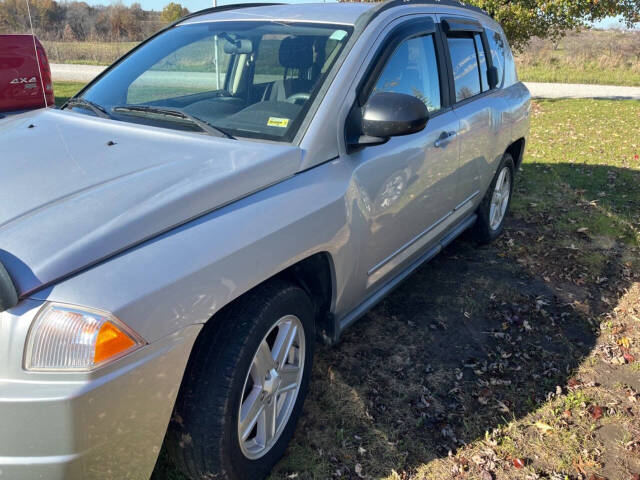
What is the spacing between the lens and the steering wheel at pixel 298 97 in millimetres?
2611

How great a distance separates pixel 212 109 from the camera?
2748mm

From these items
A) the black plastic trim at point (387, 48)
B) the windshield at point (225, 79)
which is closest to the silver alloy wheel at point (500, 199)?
the black plastic trim at point (387, 48)

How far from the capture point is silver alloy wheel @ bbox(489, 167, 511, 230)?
4.90 m

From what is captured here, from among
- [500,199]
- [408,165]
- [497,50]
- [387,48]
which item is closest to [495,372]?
[408,165]

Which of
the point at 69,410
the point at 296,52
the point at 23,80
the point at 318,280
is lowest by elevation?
the point at 318,280

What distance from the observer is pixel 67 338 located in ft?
5.15

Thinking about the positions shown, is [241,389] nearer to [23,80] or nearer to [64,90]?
[23,80]

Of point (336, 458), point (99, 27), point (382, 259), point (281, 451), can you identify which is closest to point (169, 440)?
point (281, 451)

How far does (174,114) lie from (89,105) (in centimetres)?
59

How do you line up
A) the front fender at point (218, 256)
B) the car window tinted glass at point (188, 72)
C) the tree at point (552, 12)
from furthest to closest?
the tree at point (552, 12) < the car window tinted glass at point (188, 72) < the front fender at point (218, 256)

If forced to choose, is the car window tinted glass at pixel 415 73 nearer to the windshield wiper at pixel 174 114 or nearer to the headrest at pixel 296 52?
the headrest at pixel 296 52

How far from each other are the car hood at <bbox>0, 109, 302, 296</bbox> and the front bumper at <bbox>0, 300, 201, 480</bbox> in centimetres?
20

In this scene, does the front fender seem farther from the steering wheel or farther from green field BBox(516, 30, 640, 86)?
green field BBox(516, 30, 640, 86)

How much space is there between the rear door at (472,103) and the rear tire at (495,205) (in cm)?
26
